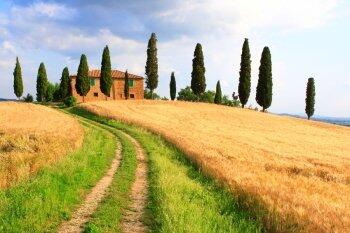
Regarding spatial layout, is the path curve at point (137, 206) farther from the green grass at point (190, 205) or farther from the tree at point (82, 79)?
the tree at point (82, 79)

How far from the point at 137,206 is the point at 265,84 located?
70.6 meters

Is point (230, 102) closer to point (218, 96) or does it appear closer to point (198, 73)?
point (218, 96)

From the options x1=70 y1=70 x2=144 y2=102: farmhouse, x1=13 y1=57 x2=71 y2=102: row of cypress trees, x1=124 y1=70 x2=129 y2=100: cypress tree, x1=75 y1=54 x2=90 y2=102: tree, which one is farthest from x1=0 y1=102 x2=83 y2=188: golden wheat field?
x1=124 y1=70 x2=129 y2=100: cypress tree

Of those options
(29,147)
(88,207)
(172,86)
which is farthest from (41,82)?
(88,207)

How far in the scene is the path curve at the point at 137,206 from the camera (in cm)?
1146

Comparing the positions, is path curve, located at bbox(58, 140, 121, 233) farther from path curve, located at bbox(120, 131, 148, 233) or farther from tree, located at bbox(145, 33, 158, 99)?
tree, located at bbox(145, 33, 158, 99)

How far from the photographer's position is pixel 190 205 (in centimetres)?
1313

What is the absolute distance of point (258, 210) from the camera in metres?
12.7

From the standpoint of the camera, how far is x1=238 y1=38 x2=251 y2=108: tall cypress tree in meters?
83.4

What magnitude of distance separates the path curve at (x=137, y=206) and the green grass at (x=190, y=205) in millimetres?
231

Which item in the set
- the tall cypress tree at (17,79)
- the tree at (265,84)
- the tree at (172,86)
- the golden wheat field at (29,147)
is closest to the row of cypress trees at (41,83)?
the tall cypress tree at (17,79)

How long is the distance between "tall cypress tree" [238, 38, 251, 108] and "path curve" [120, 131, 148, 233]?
63662mm

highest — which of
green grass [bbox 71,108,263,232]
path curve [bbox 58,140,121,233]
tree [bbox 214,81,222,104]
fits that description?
tree [bbox 214,81,222,104]

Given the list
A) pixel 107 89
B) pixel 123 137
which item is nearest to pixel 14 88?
pixel 107 89
